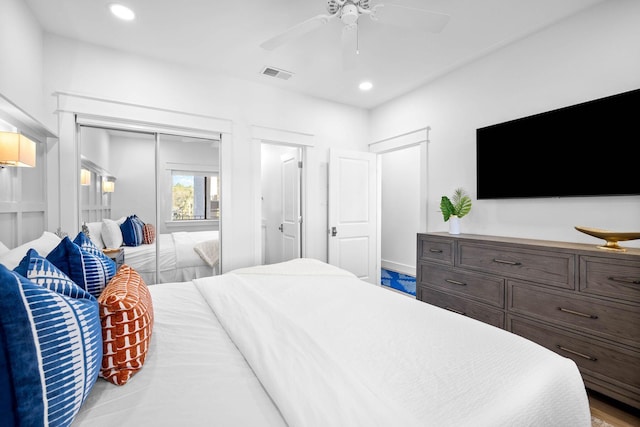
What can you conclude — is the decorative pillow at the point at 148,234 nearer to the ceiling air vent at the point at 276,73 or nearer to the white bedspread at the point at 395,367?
the white bedspread at the point at 395,367

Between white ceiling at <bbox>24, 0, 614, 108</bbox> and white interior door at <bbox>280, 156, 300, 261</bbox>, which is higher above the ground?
white ceiling at <bbox>24, 0, 614, 108</bbox>

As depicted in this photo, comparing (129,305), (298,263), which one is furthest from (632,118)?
(129,305)

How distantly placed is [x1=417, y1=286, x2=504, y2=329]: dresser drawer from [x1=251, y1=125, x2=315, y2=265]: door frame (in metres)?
1.56

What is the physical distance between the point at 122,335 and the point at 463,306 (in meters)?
2.52

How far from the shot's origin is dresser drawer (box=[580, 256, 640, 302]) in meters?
1.66

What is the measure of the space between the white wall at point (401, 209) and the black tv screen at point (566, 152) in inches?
84.6

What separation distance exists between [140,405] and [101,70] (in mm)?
2985

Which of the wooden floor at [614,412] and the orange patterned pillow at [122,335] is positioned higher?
the orange patterned pillow at [122,335]

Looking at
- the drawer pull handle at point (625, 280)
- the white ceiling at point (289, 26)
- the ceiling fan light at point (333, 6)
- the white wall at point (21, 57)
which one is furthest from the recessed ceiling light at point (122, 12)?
the drawer pull handle at point (625, 280)

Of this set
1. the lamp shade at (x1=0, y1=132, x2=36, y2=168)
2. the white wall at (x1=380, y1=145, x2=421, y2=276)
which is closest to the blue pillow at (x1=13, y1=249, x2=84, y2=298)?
the lamp shade at (x1=0, y1=132, x2=36, y2=168)

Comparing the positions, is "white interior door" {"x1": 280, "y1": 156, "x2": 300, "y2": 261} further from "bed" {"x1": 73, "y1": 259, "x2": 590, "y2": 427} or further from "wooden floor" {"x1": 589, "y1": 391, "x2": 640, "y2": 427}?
"wooden floor" {"x1": 589, "y1": 391, "x2": 640, "y2": 427}

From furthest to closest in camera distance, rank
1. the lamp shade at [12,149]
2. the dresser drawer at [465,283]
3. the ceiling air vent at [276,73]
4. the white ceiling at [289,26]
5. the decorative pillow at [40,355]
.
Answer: the ceiling air vent at [276,73]
the dresser drawer at [465,283]
the white ceiling at [289,26]
the lamp shade at [12,149]
the decorative pillow at [40,355]

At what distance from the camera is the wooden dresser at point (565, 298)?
1.69 m

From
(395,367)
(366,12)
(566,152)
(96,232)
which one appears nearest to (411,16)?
(366,12)
